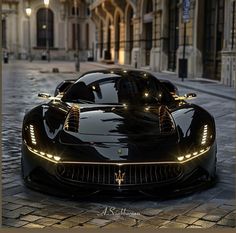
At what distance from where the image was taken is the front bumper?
440 cm

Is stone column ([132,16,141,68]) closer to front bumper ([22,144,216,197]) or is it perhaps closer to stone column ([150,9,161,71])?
stone column ([150,9,161,71])

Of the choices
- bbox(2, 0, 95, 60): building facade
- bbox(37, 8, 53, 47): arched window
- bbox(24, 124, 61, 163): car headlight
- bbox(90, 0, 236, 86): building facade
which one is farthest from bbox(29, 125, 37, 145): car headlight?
bbox(37, 8, 53, 47): arched window

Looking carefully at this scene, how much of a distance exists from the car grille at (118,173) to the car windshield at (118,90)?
1.28m

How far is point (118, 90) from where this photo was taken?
18.7 ft

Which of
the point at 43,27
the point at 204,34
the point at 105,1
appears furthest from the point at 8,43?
the point at 204,34

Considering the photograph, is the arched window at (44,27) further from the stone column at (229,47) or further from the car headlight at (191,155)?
the car headlight at (191,155)

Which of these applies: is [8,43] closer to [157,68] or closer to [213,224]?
[157,68]

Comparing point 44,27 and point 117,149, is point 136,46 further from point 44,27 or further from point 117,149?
point 117,149

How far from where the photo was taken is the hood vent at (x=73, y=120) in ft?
15.5

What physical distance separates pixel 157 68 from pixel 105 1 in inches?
616

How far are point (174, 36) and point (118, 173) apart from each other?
25.3 metres

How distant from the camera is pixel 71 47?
201 ft

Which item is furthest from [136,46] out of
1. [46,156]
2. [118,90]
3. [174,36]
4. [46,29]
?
[46,156]

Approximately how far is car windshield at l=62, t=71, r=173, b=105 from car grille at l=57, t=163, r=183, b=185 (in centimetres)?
128
